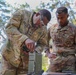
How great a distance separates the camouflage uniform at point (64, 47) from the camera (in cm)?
241

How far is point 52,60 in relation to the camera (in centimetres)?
241

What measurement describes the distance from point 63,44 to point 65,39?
56mm

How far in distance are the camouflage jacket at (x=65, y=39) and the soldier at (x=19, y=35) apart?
539 mm

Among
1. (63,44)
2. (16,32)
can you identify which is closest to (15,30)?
(16,32)

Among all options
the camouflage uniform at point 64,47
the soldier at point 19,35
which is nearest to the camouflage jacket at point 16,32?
the soldier at point 19,35

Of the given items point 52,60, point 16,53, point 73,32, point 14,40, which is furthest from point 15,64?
point 73,32

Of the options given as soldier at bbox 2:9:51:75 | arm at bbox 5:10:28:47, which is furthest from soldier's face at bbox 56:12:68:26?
arm at bbox 5:10:28:47

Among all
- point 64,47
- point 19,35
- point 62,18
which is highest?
point 62,18

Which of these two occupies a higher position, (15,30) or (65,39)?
(15,30)

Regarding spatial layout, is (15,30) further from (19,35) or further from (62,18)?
(62,18)

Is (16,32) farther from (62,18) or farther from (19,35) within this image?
(62,18)

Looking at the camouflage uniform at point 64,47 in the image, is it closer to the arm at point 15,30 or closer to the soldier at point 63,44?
the soldier at point 63,44

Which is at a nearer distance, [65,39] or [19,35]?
[19,35]

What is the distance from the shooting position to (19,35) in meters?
1.63
